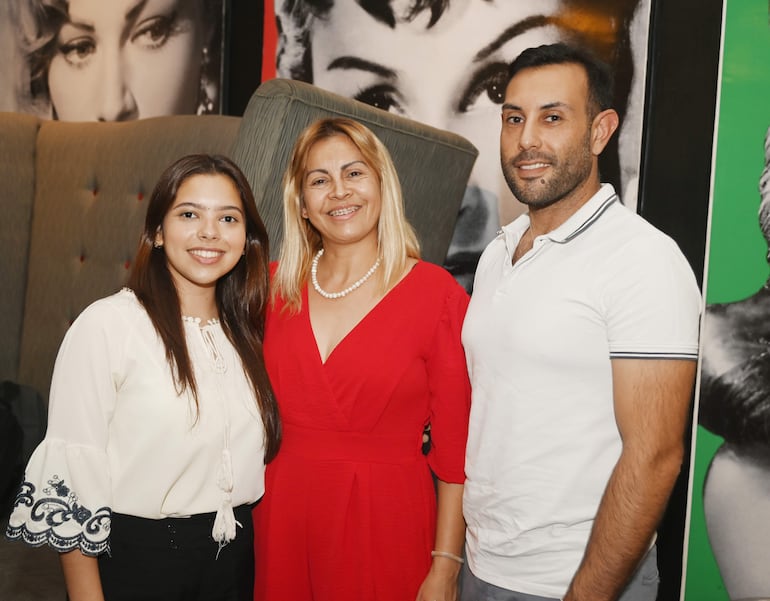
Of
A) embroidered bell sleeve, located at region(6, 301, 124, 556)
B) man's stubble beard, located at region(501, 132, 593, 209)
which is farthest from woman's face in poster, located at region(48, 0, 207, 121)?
man's stubble beard, located at region(501, 132, 593, 209)

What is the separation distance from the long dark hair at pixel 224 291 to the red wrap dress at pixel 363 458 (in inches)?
3.9

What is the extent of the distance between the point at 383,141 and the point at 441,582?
4.08 feet

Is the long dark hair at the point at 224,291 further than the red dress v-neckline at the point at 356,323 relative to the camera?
No

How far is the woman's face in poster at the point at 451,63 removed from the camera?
105 inches

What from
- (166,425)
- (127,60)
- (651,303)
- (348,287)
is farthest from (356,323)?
(127,60)

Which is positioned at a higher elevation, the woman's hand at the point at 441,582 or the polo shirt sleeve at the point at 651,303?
the polo shirt sleeve at the point at 651,303

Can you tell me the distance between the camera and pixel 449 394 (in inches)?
74.5

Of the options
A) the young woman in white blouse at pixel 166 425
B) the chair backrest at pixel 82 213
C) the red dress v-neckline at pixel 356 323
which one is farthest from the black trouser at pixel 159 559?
the chair backrest at pixel 82 213

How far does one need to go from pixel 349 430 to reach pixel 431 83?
145 centimetres

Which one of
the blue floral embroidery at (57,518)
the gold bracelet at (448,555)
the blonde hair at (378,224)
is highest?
the blonde hair at (378,224)

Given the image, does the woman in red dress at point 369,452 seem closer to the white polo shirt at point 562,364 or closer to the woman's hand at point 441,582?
the woman's hand at point 441,582

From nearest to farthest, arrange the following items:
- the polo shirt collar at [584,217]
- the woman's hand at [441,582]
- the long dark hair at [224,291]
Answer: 1. the polo shirt collar at [584,217]
2. the long dark hair at [224,291]
3. the woman's hand at [441,582]

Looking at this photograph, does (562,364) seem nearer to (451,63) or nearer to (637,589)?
(637,589)

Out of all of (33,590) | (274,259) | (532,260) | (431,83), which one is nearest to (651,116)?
(431,83)
